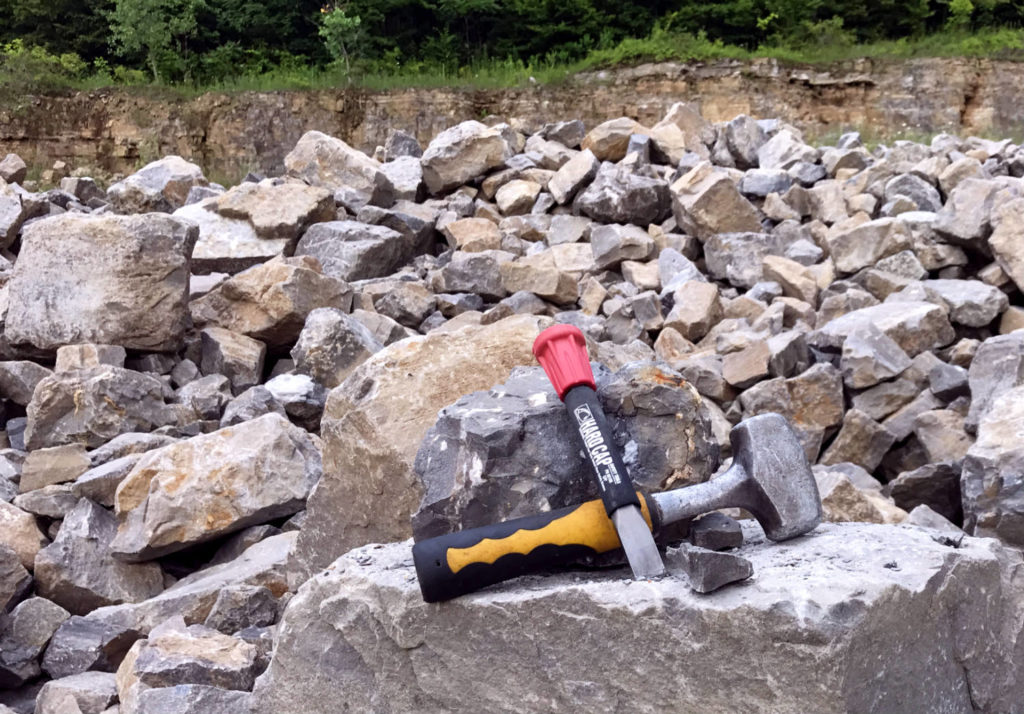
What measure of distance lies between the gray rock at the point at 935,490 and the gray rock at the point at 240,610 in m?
2.19

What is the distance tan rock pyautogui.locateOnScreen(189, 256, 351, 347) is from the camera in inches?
203

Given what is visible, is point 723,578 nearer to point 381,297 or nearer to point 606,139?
point 381,297

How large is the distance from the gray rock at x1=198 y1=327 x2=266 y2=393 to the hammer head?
11.2ft

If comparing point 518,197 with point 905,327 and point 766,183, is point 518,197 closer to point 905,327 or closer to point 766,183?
point 766,183

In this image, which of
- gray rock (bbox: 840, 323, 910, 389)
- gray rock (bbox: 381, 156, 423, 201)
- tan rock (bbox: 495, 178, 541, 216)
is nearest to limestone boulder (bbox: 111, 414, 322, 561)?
gray rock (bbox: 840, 323, 910, 389)

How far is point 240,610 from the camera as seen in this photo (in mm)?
2637

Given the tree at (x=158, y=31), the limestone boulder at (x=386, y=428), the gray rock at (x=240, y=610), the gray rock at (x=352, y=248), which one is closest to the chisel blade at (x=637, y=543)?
the limestone boulder at (x=386, y=428)

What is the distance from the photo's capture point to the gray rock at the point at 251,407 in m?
4.11

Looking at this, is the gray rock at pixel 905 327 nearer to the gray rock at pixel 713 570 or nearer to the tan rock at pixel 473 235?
the tan rock at pixel 473 235

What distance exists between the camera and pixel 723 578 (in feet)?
5.22

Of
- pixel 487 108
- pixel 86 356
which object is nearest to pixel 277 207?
pixel 86 356

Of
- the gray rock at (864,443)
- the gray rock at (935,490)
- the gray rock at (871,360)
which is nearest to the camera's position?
the gray rock at (935,490)

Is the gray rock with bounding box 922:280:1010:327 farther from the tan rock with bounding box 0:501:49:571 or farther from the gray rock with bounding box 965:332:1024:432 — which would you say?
the tan rock with bounding box 0:501:49:571

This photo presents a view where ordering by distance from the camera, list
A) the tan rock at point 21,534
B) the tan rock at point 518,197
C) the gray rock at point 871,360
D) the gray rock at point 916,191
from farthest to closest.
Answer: the tan rock at point 518,197 → the gray rock at point 916,191 → the gray rock at point 871,360 → the tan rock at point 21,534
